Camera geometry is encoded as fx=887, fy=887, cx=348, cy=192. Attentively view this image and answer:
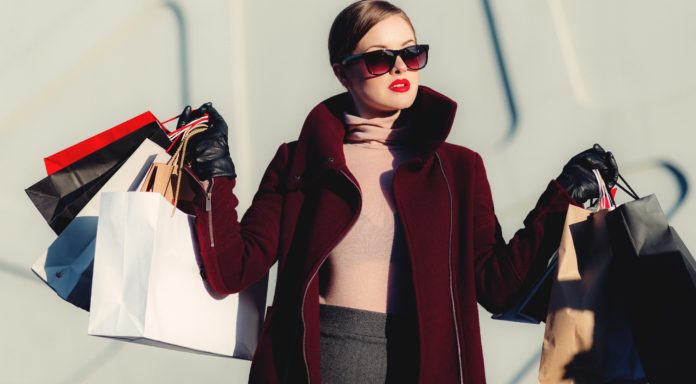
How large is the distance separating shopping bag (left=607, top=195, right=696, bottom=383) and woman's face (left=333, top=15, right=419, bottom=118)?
422 mm

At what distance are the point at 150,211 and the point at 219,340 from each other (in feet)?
0.95

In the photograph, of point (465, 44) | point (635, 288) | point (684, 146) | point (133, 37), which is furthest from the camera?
point (133, 37)

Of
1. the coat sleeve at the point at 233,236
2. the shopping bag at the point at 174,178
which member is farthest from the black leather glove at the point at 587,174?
the shopping bag at the point at 174,178

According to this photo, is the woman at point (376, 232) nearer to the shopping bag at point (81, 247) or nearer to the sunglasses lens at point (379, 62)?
the sunglasses lens at point (379, 62)

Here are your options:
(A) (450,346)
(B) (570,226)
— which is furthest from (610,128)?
(A) (450,346)

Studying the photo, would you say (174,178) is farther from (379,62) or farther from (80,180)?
(379,62)

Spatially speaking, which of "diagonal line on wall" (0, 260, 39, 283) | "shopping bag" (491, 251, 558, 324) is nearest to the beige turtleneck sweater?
"shopping bag" (491, 251, 558, 324)

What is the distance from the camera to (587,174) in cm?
157

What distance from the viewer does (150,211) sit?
1527mm

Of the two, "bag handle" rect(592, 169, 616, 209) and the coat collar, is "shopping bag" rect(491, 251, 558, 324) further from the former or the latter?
the coat collar

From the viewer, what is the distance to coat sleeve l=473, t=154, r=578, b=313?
1542mm

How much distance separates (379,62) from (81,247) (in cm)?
68

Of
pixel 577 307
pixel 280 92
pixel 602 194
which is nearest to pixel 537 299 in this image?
pixel 577 307

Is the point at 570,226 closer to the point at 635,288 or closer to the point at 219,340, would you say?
the point at 635,288
